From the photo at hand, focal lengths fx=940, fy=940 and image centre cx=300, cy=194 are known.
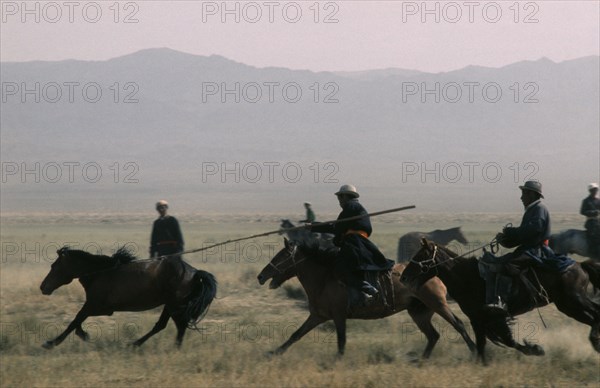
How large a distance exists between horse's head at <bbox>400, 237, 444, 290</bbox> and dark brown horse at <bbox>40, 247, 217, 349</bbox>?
3.13 meters

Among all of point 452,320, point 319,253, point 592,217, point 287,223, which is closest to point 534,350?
point 452,320

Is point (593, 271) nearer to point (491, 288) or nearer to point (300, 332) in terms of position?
point (491, 288)

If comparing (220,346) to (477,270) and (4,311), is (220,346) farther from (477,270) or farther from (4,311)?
(4,311)

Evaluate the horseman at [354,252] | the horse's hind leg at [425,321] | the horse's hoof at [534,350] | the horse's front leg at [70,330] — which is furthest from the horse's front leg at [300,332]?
the horse's front leg at [70,330]

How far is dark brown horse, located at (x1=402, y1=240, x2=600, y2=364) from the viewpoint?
11758 millimetres

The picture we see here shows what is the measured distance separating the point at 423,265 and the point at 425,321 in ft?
4.54

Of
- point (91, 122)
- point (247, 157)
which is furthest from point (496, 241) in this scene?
point (91, 122)

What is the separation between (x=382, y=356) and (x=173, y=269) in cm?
336

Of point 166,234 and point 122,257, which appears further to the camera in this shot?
point 166,234

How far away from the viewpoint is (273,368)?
1160 centimetres

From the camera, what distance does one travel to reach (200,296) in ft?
45.2

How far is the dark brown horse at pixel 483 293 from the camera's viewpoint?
11.8m

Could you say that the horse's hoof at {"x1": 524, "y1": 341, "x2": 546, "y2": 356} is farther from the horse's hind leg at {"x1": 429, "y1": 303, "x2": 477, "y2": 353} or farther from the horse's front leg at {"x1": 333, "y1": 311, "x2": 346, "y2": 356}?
the horse's front leg at {"x1": 333, "y1": 311, "x2": 346, "y2": 356}

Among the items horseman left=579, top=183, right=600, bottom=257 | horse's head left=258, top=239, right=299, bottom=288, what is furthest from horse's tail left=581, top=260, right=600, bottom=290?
horseman left=579, top=183, right=600, bottom=257
